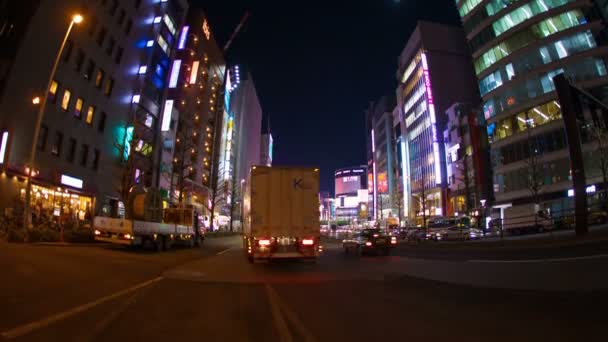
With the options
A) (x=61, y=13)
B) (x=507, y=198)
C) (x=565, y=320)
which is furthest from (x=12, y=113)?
(x=507, y=198)

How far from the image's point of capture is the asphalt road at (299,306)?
5.12 meters

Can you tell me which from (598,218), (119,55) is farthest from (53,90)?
(598,218)

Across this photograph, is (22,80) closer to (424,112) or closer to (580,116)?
(580,116)

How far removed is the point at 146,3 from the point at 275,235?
143 feet

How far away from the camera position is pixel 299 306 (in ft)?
24.1

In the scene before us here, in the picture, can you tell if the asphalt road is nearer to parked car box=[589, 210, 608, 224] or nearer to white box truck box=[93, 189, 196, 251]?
white box truck box=[93, 189, 196, 251]

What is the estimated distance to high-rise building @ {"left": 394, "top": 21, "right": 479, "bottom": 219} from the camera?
83625 mm

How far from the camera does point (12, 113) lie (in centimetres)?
2588

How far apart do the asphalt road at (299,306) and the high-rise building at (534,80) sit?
130 ft

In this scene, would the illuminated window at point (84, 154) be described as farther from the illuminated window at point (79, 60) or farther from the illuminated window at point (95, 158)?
the illuminated window at point (79, 60)

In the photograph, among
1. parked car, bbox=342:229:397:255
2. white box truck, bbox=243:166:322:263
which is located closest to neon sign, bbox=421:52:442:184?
parked car, bbox=342:229:397:255

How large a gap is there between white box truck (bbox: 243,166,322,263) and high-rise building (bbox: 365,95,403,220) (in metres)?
93.9

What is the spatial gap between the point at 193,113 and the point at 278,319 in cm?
7243

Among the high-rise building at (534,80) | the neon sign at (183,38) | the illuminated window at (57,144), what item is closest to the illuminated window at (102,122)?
the illuminated window at (57,144)
